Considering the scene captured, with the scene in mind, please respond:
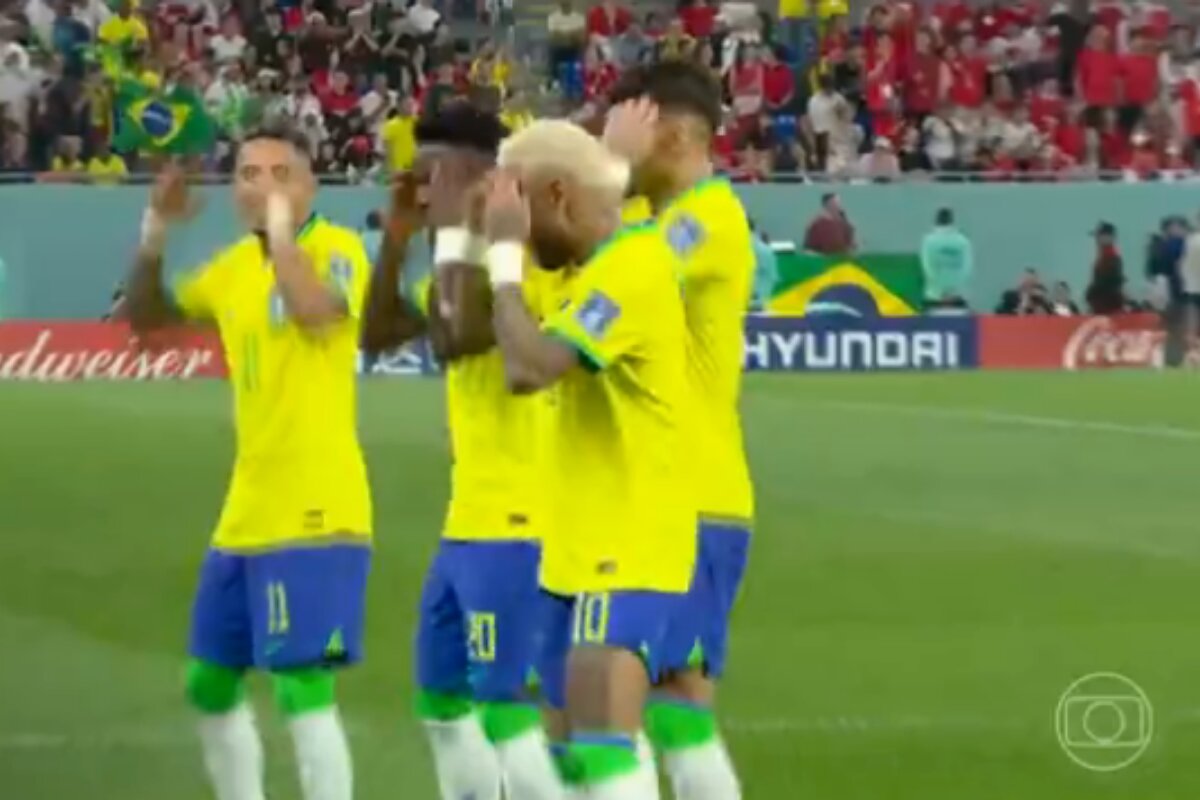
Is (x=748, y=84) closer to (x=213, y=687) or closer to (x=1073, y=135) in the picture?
(x=1073, y=135)

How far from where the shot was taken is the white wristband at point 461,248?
23.8 ft

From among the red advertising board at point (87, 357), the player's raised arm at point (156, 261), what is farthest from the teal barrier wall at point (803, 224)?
the player's raised arm at point (156, 261)

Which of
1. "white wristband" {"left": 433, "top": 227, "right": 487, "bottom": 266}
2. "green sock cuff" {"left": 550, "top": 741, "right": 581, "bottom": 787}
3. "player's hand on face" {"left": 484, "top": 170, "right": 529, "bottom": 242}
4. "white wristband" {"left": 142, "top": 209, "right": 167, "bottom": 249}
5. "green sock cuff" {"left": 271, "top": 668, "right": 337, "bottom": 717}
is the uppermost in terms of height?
"player's hand on face" {"left": 484, "top": 170, "right": 529, "bottom": 242}

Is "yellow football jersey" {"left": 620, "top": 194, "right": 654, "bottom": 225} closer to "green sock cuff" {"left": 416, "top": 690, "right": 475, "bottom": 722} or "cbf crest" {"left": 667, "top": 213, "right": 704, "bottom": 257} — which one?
"cbf crest" {"left": 667, "top": 213, "right": 704, "bottom": 257}

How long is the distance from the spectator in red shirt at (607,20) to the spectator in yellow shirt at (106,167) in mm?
6751

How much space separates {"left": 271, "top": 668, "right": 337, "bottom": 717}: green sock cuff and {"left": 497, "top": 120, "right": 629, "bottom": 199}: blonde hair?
2316 mm

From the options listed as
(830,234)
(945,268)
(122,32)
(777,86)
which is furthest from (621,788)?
(777,86)

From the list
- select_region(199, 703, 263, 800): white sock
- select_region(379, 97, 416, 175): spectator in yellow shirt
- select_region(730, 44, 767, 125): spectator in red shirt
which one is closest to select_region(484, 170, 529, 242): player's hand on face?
select_region(199, 703, 263, 800): white sock

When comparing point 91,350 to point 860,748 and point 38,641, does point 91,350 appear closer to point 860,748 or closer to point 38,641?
point 38,641

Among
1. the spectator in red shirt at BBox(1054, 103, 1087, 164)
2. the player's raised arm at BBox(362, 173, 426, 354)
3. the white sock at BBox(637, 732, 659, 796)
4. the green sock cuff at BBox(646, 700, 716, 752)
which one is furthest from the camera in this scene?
the spectator in red shirt at BBox(1054, 103, 1087, 164)

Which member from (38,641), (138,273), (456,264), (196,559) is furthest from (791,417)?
(456,264)

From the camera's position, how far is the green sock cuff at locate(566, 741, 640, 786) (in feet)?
22.0

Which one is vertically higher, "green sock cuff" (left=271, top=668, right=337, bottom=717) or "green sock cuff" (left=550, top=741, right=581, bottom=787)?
"green sock cuff" (left=550, top=741, right=581, bottom=787)

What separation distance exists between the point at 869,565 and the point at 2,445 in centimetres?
836
